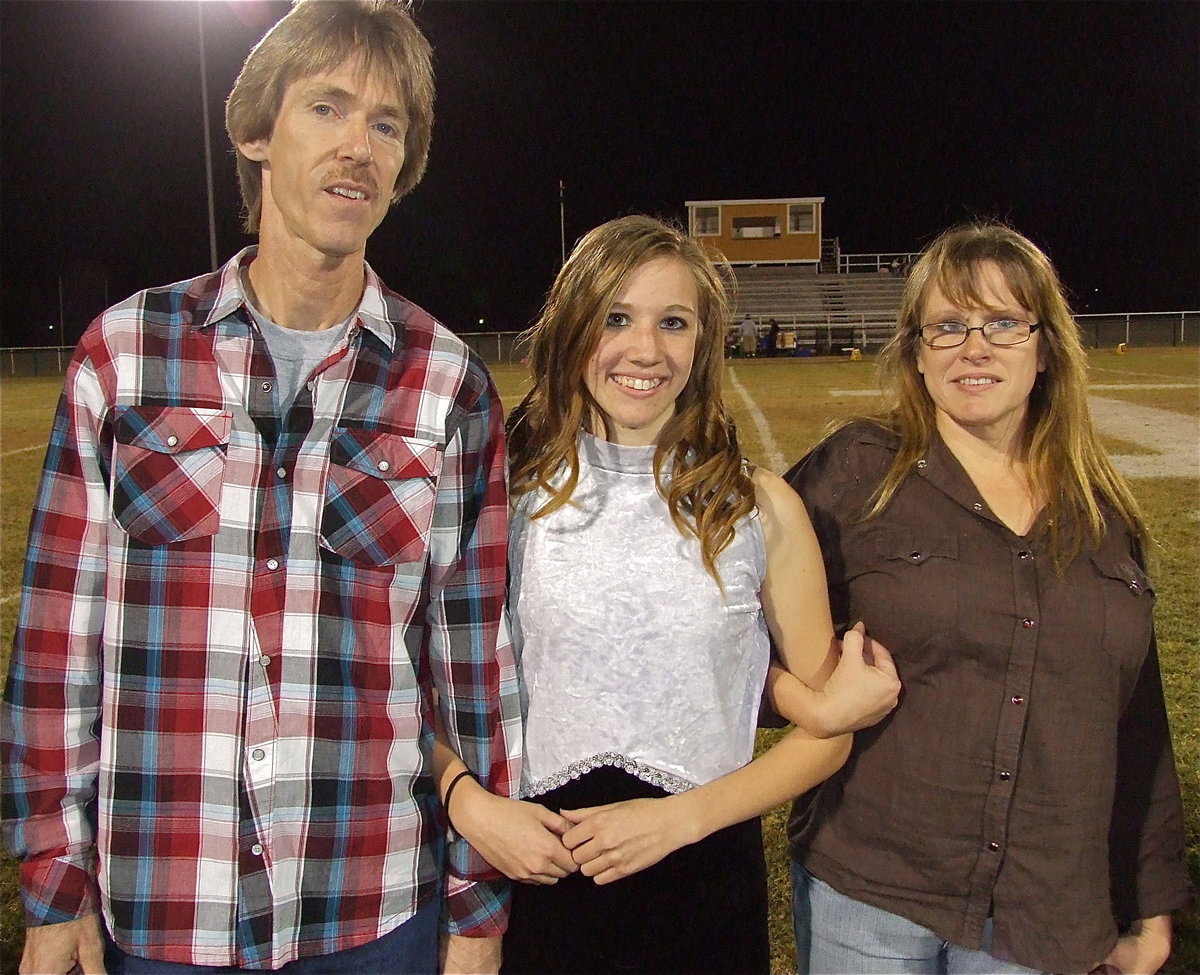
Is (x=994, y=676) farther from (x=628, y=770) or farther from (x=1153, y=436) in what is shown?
(x=1153, y=436)

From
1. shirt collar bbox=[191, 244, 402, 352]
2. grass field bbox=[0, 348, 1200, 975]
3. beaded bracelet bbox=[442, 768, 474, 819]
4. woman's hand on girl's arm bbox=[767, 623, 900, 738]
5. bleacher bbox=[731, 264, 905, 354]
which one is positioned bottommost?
grass field bbox=[0, 348, 1200, 975]

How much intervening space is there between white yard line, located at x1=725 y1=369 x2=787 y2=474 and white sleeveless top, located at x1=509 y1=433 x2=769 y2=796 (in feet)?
27.8

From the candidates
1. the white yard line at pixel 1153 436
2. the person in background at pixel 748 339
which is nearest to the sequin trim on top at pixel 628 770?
the white yard line at pixel 1153 436

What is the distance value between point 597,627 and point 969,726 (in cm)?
77

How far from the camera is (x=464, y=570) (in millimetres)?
1795

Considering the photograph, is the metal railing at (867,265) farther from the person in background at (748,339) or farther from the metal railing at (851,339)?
the person in background at (748,339)

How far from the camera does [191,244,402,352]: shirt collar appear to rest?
67.3 inches

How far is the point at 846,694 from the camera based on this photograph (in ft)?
6.07

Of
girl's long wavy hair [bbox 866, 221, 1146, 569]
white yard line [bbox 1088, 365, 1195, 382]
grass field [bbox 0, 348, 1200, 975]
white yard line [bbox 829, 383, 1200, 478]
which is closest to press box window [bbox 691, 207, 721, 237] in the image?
grass field [bbox 0, 348, 1200, 975]

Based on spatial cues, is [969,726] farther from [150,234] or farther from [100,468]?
[150,234]

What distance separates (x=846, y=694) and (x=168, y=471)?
1246mm

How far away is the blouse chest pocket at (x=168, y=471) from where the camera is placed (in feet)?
5.31

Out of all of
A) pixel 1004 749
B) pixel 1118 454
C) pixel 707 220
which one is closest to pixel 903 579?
pixel 1004 749

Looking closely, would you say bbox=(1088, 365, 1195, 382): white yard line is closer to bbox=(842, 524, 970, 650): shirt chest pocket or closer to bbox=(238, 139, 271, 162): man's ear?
bbox=(842, 524, 970, 650): shirt chest pocket
